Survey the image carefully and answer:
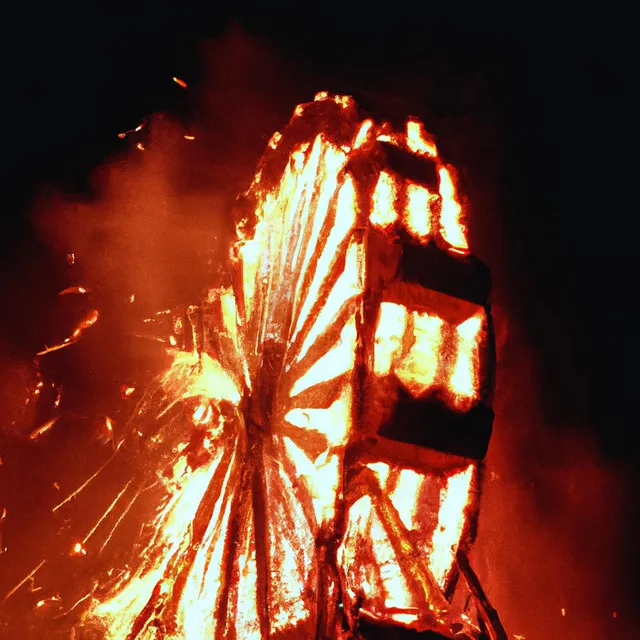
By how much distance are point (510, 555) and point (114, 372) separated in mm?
2513

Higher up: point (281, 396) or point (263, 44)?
point (263, 44)

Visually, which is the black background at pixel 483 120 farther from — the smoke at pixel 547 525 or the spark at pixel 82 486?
the spark at pixel 82 486

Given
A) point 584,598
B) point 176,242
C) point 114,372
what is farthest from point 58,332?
point 584,598

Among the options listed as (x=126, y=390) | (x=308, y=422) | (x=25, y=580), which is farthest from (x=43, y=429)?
(x=308, y=422)

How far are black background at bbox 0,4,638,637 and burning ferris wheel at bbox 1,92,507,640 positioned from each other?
0.82 metres

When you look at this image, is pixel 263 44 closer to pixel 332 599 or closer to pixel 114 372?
pixel 114 372

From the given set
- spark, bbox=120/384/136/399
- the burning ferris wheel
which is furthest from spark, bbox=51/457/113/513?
the burning ferris wheel

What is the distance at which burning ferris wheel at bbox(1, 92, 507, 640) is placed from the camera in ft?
6.72

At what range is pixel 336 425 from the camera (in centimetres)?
205

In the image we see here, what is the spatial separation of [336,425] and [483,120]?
222 centimetres

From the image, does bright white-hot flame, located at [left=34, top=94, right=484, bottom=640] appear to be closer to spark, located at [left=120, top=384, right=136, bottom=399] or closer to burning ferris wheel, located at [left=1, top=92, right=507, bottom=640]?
burning ferris wheel, located at [left=1, top=92, right=507, bottom=640]

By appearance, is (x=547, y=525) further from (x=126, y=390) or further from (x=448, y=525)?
(x=126, y=390)

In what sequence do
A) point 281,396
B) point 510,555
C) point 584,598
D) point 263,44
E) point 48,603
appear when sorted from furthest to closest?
point 263,44, point 48,603, point 510,555, point 584,598, point 281,396

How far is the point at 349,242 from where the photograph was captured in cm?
219
